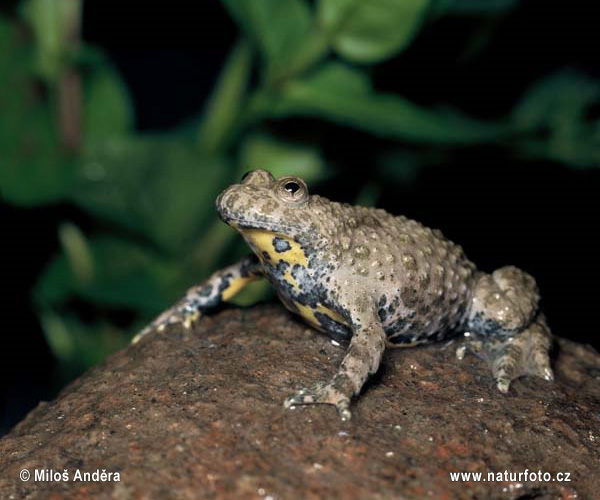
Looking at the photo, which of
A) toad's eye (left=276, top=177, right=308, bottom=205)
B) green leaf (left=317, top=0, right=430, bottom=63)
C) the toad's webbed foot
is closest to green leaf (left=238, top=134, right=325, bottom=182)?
green leaf (left=317, top=0, right=430, bottom=63)

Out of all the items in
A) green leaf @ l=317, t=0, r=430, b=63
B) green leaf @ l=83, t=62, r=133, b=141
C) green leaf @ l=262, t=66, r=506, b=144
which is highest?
green leaf @ l=317, t=0, r=430, b=63

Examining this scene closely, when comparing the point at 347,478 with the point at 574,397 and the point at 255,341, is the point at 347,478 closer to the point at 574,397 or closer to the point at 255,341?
the point at 255,341

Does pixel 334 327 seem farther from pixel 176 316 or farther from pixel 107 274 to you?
pixel 107 274

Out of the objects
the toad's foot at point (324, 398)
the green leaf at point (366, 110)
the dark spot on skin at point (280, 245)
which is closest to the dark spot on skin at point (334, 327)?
the dark spot on skin at point (280, 245)

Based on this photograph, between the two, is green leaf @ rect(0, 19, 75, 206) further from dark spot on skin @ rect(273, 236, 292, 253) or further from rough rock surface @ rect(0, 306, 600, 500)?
dark spot on skin @ rect(273, 236, 292, 253)

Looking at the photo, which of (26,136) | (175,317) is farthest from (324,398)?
(26,136)

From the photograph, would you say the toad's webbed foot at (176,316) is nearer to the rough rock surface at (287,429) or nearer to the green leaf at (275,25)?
the rough rock surface at (287,429)
